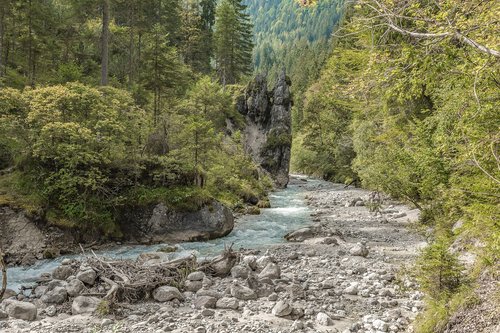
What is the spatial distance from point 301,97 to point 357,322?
67407mm

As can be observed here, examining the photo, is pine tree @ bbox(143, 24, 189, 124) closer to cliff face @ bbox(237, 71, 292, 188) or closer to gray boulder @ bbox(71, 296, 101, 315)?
gray boulder @ bbox(71, 296, 101, 315)

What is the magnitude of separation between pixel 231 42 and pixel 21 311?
137 feet

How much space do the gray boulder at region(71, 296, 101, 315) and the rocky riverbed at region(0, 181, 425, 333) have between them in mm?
23

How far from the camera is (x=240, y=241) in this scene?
17.0 meters

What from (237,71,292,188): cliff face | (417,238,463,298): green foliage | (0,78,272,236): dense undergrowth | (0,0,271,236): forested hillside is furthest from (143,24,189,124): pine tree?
(417,238,463,298): green foliage

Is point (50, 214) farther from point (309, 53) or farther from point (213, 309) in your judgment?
point (309, 53)

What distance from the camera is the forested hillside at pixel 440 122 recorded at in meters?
4.55

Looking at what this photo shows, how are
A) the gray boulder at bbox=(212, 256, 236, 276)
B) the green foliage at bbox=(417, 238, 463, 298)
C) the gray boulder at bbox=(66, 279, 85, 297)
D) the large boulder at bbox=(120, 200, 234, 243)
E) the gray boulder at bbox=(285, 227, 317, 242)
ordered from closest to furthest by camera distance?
the green foliage at bbox=(417, 238, 463, 298)
the gray boulder at bbox=(66, 279, 85, 297)
the gray boulder at bbox=(212, 256, 236, 276)
the large boulder at bbox=(120, 200, 234, 243)
the gray boulder at bbox=(285, 227, 317, 242)

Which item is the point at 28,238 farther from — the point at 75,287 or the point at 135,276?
the point at 135,276

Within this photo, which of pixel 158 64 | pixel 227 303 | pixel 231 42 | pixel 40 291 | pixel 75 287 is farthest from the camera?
pixel 231 42

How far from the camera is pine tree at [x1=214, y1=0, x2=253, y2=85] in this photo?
148 ft

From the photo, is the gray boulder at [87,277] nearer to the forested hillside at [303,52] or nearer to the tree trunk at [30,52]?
the forested hillside at [303,52]

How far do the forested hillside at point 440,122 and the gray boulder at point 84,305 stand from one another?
7.48 m

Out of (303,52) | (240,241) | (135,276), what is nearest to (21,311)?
(135,276)
